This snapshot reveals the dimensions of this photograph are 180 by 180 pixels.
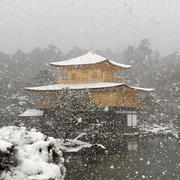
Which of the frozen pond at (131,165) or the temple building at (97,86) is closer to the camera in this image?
the frozen pond at (131,165)

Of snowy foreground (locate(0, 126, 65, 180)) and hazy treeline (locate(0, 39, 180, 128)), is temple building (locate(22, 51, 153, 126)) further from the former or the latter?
snowy foreground (locate(0, 126, 65, 180))

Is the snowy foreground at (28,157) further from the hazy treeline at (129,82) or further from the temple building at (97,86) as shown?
the hazy treeline at (129,82)

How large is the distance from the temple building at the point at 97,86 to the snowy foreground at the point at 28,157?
68.1 ft

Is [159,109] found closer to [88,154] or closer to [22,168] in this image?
[88,154]

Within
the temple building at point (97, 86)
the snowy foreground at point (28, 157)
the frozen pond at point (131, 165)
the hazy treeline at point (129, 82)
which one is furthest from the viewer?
the hazy treeline at point (129, 82)

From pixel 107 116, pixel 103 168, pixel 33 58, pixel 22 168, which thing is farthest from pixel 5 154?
pixel 33 58

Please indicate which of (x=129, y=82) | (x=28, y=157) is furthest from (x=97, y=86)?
(x=129, y=82)

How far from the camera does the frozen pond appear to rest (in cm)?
1482

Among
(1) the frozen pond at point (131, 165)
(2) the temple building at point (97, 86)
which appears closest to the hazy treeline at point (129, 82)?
(2) the temple building at point (97, 86)

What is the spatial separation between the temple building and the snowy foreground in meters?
20.8

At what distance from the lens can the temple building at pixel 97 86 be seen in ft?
103

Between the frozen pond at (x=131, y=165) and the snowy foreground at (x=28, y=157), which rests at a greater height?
the snowy foreground at (x=28, y=157)

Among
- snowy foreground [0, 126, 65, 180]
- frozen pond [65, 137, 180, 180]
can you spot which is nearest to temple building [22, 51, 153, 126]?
frozen pond [65, 137, 180, 180]

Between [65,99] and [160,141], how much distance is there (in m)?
10.6
